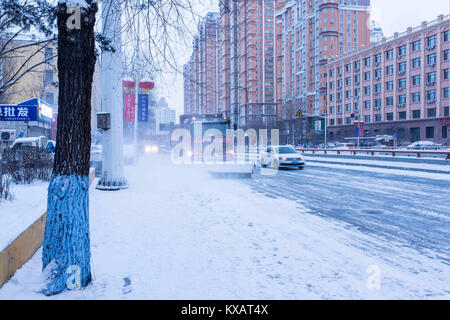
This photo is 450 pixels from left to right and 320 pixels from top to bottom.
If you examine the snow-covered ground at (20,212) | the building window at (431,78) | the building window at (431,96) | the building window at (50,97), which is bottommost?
the snow-covered ground at (20,212)

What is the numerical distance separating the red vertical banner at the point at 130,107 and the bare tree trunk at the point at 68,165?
73.0ft

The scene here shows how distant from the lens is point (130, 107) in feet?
86.7

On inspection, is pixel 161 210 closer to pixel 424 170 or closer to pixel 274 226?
pixel 274 226

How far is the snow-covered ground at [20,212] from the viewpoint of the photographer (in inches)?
187

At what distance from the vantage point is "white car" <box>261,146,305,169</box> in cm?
2230

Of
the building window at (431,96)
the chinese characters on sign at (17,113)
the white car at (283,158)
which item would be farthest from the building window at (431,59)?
the chinese characters on sign at (17,113)

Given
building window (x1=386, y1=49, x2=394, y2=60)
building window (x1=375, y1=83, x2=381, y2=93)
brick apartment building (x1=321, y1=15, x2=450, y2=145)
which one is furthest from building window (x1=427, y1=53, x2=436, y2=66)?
building window (x1=375, y1=83, x2=381, y2=93)

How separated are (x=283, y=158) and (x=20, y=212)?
1767cm

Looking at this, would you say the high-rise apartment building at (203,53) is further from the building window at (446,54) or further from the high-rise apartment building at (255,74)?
the high-rise apartment building at (255,74)

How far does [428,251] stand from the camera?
552cm

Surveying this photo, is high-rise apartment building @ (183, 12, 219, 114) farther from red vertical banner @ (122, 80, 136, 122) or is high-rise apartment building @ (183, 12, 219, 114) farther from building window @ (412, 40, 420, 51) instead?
building window @ (412, 40, 420, 51)
